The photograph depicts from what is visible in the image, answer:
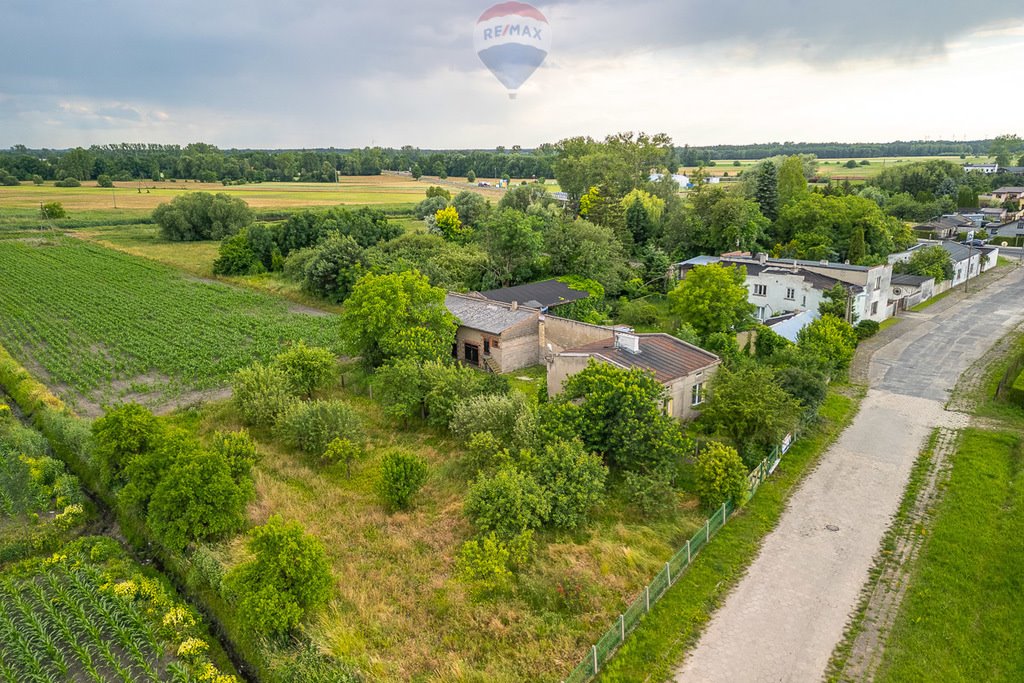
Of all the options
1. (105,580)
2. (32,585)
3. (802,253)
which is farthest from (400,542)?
(802,253)

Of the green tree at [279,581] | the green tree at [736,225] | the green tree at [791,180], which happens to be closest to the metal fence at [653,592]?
the green tree at [279,581]

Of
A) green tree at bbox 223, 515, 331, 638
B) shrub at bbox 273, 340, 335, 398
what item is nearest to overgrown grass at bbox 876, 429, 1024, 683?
green tree at bbox 223, 515, 331, 638

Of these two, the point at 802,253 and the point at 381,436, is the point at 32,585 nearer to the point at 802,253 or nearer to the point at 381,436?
the point at 381,436

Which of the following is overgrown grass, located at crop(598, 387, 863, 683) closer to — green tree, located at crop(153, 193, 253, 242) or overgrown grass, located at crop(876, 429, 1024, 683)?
overgrown grass, located at crop(876, 429, 1024, 683)

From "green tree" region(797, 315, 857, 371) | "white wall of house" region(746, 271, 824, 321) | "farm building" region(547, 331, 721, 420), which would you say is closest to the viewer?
"farm building" region(547, 331, 721, 420)

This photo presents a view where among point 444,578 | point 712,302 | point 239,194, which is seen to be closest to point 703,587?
point 444,578

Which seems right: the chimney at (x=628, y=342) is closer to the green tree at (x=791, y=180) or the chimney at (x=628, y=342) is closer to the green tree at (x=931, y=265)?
the green tree at (x=931, y=265)
